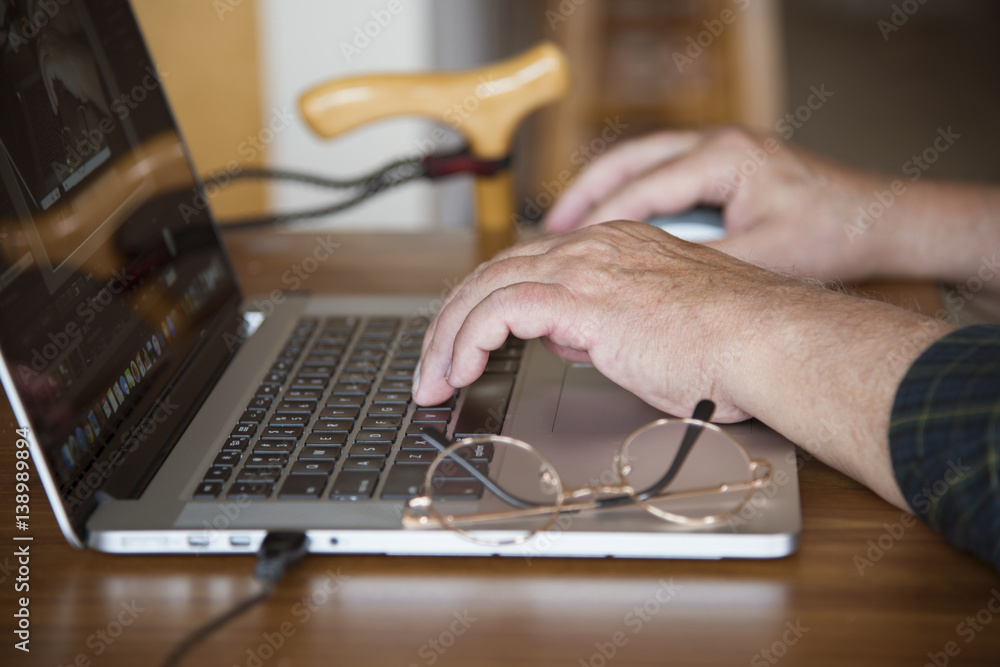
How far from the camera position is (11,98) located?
0.58 m

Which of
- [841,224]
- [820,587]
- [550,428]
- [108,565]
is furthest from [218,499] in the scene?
[841,224]

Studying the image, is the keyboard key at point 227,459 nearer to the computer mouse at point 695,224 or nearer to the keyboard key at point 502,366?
the keyboard key at point 502,366

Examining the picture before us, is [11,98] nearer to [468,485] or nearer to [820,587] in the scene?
[468,485]

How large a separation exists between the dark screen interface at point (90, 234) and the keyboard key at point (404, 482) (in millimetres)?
171

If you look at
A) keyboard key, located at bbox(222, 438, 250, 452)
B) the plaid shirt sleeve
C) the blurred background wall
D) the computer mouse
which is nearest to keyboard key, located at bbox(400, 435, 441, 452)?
keyboard key, located at bbox(222, 438, 250, 452)

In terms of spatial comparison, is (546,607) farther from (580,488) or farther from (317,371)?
(317,371)

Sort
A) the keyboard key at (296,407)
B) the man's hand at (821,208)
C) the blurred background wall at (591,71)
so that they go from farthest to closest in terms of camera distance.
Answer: the blurred background wall at (591,71), the man's hand at (821,208), the keyboard key at (296,407)

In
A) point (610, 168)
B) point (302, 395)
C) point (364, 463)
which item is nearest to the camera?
point (364, 463)

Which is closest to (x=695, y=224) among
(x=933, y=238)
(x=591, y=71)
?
(x=933, y=238)

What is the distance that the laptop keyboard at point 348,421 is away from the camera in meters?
0.55

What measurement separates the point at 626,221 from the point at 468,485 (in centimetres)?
29

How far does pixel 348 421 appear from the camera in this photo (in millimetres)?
631

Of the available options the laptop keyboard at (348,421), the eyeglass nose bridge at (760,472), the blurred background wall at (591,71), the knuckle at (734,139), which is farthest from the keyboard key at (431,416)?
the blurred background wall at (591,71)

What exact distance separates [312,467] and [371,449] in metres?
0.04
